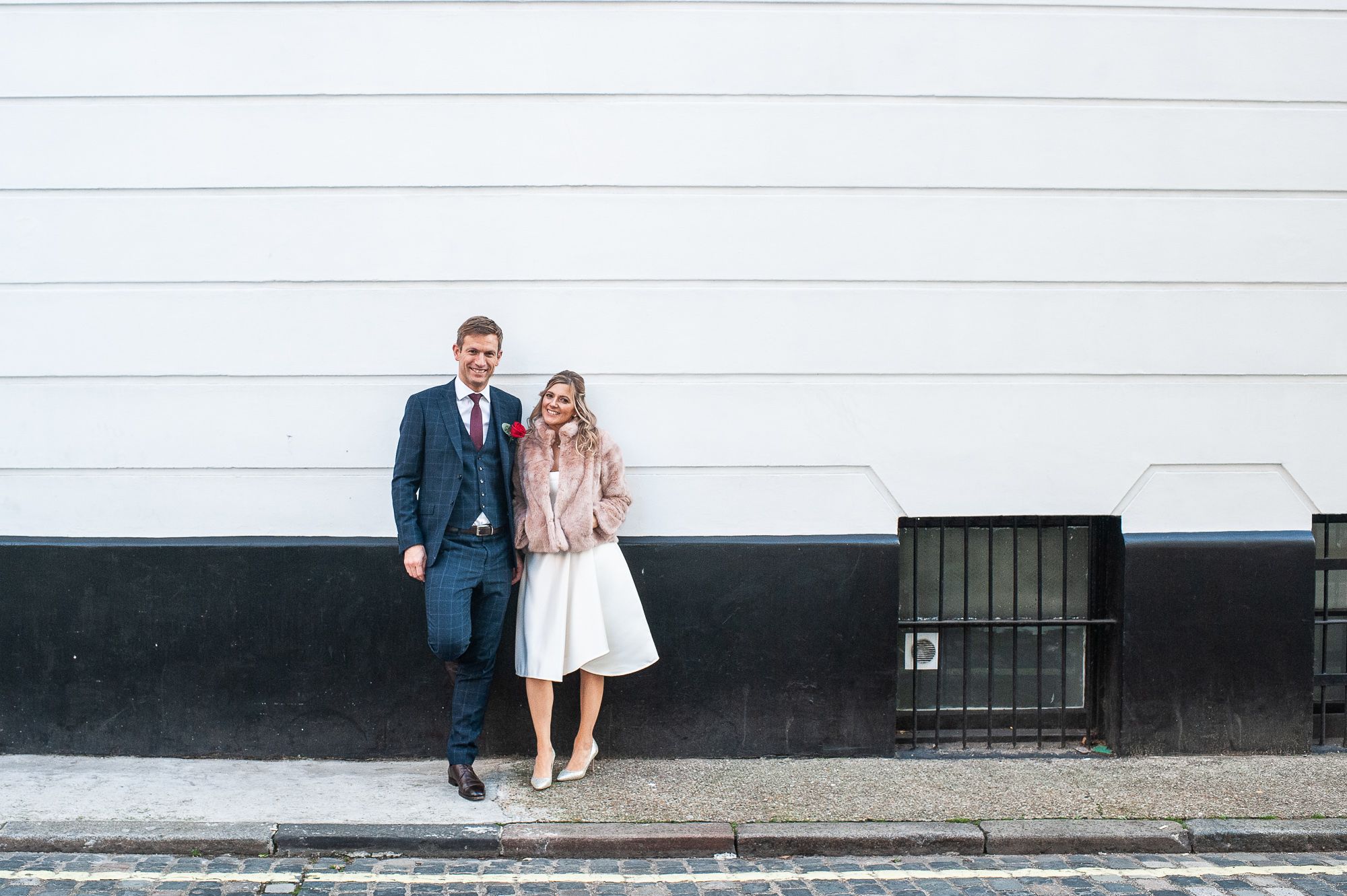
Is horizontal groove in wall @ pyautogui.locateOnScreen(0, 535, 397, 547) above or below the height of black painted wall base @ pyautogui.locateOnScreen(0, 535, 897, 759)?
above

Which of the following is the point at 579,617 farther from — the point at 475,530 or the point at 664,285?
the point at 664,285

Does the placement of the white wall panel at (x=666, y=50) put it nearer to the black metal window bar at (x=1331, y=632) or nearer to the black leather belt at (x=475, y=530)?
the black leather belt at (x=475, y=530)

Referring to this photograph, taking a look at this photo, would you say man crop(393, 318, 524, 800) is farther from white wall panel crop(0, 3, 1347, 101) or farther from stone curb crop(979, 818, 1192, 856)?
stone curb crop(979, 818, 1192, 856)

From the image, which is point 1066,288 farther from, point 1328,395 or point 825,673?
point 825,673

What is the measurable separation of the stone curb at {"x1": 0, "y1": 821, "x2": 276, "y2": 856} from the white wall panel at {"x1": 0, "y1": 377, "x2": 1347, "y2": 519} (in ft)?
4.80

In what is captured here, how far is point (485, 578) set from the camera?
14.5ft

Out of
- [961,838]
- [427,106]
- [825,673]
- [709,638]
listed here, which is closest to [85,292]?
[427,106]

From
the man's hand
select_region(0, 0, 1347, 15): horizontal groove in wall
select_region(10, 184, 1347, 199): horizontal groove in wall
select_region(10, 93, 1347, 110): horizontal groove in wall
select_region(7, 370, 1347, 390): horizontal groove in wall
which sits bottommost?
the man's hand

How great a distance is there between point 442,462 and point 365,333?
3.04 ft

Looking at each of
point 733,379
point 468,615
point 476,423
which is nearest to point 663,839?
point 468,615

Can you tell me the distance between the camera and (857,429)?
4.95 meters

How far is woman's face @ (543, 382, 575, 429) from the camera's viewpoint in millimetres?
4402

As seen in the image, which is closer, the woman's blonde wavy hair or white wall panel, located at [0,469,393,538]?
the woman's blonde wavy hair

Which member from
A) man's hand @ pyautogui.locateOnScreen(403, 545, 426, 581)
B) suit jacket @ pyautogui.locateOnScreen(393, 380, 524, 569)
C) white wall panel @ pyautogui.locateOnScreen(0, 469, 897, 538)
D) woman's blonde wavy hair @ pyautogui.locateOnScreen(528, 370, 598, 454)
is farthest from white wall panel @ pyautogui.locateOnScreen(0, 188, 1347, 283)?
man's hand @ pyautogui.locateOnScreen(403, 545, 426, 581)
